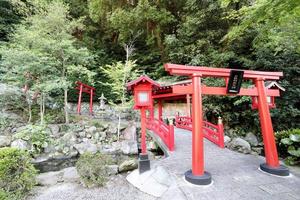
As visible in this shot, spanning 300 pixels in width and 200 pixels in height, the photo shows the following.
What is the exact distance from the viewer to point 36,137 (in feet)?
28.7

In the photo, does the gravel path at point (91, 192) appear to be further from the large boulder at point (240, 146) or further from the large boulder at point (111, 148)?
the large boulder at point (240, 146)

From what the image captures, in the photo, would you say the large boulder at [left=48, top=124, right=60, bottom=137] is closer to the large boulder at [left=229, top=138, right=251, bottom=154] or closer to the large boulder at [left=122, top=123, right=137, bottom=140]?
the large boulder at [left=122, top=123, right=137, bottom=140]

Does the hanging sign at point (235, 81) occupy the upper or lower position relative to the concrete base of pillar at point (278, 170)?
upper

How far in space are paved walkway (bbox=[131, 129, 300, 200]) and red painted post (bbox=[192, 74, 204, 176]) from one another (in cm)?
46

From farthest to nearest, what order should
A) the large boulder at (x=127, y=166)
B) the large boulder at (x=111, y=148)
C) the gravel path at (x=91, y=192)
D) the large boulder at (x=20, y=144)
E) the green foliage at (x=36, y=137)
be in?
1. the large boulder at (x=111, y=148)
2. the green foliage at (x=36, y=137)
3. the large boulder at (x=20, y=144)
4. the large boulder at (x=127, y=166)
5. the gravel path at (x=91, y=192)

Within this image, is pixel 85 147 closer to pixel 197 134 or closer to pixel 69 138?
pixel 69 138

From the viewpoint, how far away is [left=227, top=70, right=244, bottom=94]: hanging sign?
5.18 metres

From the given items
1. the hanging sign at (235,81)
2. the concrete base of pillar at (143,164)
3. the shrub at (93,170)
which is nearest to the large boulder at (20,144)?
the shrub at (93,170)

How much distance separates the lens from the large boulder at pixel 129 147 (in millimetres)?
9055

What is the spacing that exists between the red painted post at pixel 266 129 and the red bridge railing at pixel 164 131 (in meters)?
3.06

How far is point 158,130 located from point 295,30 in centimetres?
628

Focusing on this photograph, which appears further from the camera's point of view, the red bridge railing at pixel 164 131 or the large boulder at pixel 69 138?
the large boulder at pixel 69 138

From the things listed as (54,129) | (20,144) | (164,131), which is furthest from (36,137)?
(164,131)

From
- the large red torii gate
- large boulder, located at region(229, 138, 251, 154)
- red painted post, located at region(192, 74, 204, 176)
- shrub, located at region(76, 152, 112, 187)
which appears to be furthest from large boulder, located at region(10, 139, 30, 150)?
large boulder, located at region(229, 138, 251, 154)
